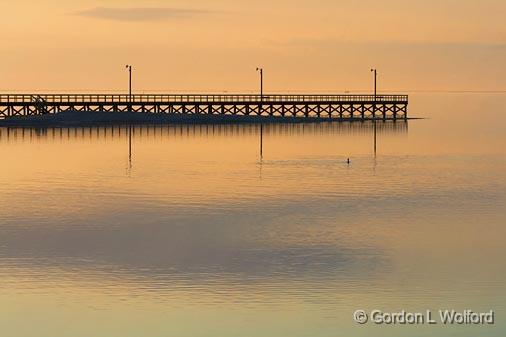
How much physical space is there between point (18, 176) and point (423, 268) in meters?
29.0

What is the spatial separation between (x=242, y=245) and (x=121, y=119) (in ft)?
241

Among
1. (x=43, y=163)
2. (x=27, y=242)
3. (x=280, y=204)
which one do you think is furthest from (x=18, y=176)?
(x=27, y=242)

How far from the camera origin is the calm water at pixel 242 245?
886 inches

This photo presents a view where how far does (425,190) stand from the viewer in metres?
46.8
